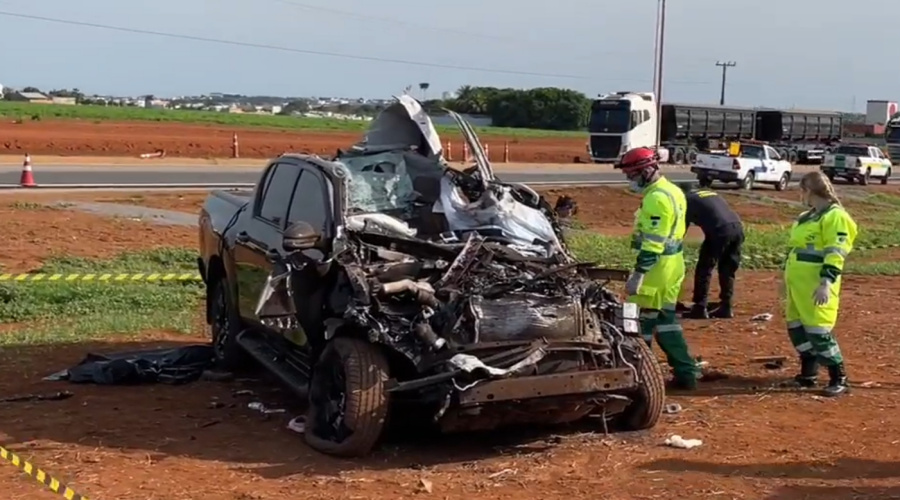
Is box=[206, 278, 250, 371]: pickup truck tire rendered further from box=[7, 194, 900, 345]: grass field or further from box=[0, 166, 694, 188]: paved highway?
box=[0, 166, 694, 188]: paved highway

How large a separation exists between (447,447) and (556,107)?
101 m

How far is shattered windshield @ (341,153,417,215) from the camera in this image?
8249 mm

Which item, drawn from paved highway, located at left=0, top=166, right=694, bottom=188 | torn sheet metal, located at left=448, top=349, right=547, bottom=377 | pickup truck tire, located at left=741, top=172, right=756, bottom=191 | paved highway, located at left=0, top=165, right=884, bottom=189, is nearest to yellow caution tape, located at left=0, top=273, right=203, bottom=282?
torn sheet metal, located at left=448, top=349, right=547, bottom=377

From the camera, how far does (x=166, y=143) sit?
4888 cm

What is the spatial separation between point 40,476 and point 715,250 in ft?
25.9

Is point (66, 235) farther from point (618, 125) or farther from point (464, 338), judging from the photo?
point (618, 125)

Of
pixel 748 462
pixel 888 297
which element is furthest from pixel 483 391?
pixel 888 297

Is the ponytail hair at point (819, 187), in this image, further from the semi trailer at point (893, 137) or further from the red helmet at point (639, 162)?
the semi trailer at point (893, 137)

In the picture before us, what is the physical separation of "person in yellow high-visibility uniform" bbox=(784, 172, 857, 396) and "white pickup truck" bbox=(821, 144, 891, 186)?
37.9 metres

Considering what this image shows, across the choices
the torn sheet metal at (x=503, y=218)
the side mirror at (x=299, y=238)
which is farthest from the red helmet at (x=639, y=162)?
the side mirror at (x=299, y=238)

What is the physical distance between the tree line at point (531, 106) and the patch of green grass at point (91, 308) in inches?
3649

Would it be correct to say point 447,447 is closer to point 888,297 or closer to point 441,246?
point 441,246

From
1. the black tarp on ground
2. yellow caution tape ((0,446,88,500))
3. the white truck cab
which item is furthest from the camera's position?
the white truck cab

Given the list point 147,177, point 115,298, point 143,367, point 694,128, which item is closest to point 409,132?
point 143,367
